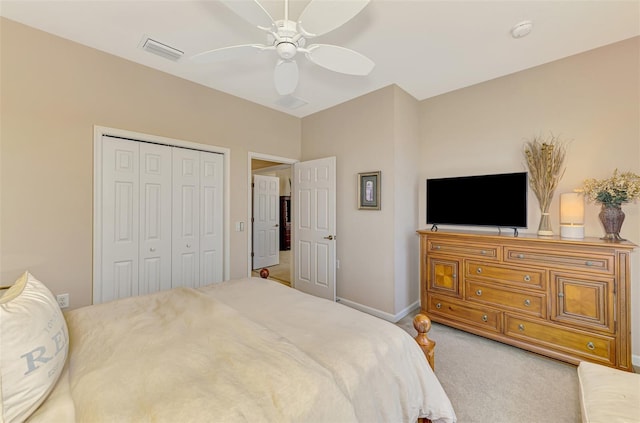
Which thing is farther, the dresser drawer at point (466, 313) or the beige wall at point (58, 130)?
the dresser drawer at point (466, 313)

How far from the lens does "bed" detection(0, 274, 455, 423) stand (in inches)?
33.1

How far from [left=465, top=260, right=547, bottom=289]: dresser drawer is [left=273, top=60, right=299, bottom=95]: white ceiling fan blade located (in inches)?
94.1

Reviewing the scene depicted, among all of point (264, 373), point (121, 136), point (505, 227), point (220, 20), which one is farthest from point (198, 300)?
point (505, 227)

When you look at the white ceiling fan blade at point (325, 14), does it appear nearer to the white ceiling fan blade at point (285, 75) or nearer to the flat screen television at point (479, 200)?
the white ceiling fan blade at point (285, 75)

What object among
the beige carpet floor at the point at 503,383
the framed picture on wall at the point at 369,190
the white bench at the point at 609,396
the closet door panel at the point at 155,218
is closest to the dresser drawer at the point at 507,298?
the beige carpet floor at the point at 503,383

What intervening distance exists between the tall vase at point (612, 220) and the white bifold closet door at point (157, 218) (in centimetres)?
376

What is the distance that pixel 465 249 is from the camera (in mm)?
2705

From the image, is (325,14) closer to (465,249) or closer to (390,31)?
(390,31)

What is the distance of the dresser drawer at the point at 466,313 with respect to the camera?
2.54 meters

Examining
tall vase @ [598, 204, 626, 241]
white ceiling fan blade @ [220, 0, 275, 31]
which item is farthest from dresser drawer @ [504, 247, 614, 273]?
white ceiling fan blade @ [220, 0, 275, 31]

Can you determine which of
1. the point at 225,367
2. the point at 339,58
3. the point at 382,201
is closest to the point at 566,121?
the point at 382,201

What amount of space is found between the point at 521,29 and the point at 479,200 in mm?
1544

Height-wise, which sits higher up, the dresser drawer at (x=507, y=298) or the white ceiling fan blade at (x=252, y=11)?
the white ceiling fan blade at (x=252, y=11)

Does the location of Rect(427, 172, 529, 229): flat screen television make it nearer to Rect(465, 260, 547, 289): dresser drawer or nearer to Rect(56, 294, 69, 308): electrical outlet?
Rect(465, 260, 547, 289): dresser drawer
